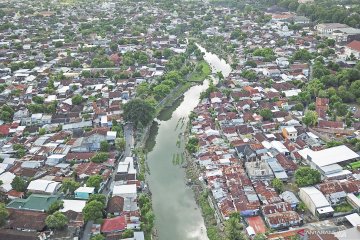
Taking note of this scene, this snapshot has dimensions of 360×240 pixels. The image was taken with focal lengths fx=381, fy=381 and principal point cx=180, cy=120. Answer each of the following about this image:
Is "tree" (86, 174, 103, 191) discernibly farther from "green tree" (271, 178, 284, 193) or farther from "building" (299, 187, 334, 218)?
"building" (299, 187, 334, 218)

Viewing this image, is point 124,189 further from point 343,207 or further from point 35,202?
point 343,207

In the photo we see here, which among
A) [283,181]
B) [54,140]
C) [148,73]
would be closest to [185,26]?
[148,73]

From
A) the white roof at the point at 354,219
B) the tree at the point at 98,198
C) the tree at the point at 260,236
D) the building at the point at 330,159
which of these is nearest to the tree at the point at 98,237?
the tree at the point at 98,198

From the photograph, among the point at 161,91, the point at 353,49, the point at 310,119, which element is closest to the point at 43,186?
the point at 161,91

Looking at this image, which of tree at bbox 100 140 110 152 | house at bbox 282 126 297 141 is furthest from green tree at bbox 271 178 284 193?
tree at bbox 100 140 110 152

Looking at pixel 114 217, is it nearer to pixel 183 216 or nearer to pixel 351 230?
pixel 183 216

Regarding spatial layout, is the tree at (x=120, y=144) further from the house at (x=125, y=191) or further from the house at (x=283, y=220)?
the house at (x=283, y=220)

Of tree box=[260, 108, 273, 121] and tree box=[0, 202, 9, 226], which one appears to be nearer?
tree box=[0, 202, 9, 226]
